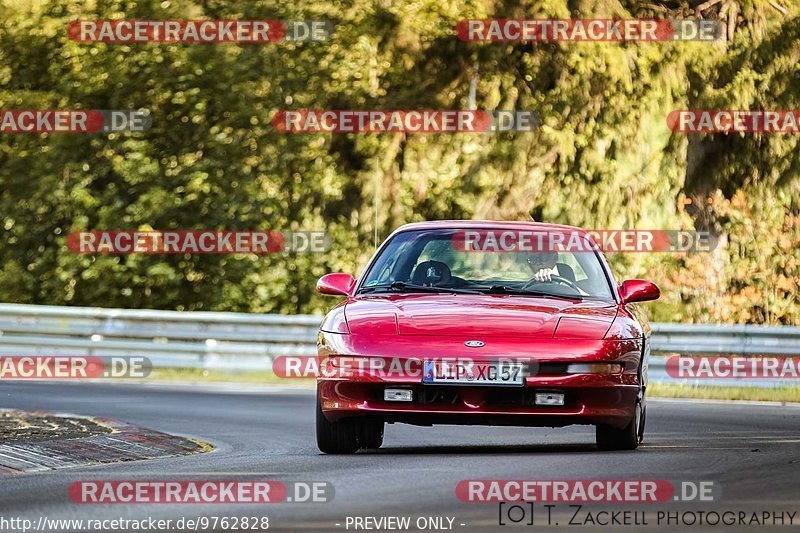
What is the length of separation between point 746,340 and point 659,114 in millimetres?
7393

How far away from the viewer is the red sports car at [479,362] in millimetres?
10758

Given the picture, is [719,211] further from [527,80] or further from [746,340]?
[746,340]

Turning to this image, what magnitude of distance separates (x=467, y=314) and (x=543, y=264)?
50.6 inches

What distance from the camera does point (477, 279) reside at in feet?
40.8

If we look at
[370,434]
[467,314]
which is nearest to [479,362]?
[467,314]

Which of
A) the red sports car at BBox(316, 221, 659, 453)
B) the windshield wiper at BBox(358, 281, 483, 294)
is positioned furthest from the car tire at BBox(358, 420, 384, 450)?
the windshield wiper at BBox(358, 281, 483, 294)

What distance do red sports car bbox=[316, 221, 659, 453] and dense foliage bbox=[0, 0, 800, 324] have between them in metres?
16.6

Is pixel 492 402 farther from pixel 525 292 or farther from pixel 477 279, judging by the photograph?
pixel 477 279

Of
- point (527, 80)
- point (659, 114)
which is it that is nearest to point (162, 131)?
point (527, 80)

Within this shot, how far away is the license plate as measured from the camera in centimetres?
1074

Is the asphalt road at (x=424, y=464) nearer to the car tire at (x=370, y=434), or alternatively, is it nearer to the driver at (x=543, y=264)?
the car tire at (x=370, y=434)

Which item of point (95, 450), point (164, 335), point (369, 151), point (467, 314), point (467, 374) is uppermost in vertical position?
point (369, 151)

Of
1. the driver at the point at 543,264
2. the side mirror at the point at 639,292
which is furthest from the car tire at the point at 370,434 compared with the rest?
the side mirror at the point at 639,292

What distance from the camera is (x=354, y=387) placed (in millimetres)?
10953
